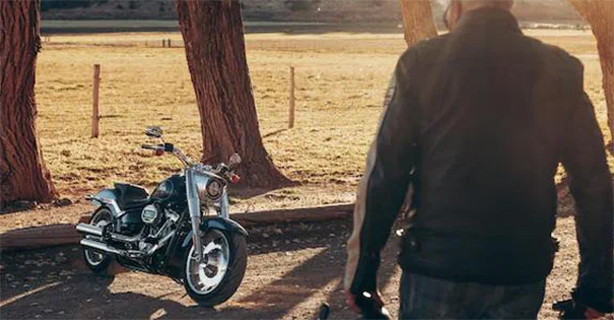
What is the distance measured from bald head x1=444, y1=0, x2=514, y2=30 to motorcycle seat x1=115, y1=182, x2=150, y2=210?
4.78 meters

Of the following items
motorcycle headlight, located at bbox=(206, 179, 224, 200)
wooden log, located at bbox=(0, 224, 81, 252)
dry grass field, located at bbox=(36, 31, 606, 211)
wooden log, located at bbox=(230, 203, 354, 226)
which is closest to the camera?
motorcycle headlight, located at bbox=(206, 179, 224, 200)

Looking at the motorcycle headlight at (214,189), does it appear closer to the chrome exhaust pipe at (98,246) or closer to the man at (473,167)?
the chrome exhaust pipe at (98,246)

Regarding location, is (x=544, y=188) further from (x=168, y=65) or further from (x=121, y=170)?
(x=168, y=65)

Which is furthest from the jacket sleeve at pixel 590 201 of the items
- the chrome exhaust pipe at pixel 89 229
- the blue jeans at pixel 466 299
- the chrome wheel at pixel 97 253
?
the chrome wheel at pixel 97 253

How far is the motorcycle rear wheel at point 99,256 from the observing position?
334 inches

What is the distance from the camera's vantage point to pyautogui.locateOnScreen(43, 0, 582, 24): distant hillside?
280ft

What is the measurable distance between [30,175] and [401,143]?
849 cm

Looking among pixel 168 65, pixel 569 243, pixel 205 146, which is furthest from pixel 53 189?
pixel 168 65

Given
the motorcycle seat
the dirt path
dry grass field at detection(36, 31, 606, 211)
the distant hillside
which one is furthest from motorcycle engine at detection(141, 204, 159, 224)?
the distant hillside

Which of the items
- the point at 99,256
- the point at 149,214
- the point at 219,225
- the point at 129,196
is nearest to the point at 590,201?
the point at 219,225

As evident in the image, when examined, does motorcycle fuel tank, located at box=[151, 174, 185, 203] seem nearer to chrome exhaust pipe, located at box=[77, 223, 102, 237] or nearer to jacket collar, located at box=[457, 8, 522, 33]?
chrome exhaust pipe, located at box=[77, 223, 102, 237]

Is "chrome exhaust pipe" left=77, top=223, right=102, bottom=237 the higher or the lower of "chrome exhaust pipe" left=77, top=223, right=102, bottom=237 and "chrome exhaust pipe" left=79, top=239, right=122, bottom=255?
the higher

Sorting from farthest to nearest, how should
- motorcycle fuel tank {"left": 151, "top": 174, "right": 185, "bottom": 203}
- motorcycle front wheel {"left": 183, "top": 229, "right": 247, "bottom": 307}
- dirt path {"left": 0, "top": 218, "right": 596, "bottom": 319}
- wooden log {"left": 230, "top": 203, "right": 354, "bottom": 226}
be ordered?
wooden log {"left": 230, "top": 203, "right": 354, "bottom": 226} < motorcycle fuel tank {"left": 151, "top": 174, "right": 185, "bottom": 203} < dirt path {"left": 0, "top": 218, "right": 596, "bottom": 319} < motorcycle front wheel {"left": 183, "top": 229, "right": 247, "bottom": 307}

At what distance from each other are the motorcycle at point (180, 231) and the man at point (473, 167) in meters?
4.00
